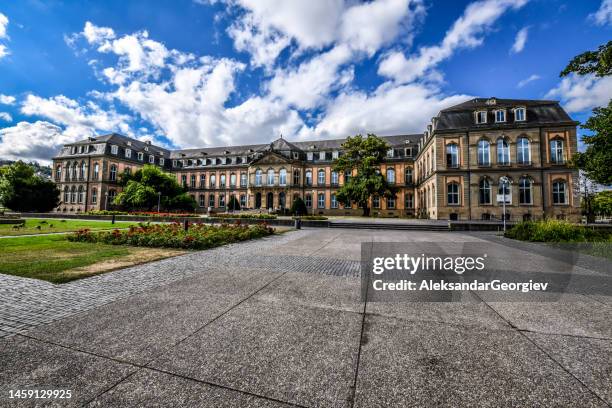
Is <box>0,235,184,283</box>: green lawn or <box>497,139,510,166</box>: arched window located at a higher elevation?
<box>497,139,510,166</box>: arched window

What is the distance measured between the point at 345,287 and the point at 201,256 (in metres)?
5.42

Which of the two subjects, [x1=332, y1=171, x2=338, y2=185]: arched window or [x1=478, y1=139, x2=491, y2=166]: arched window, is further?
[x1=332, y1=171, x2=338, y2=185]: arched window

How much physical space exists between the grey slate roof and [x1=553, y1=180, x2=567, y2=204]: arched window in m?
6.61

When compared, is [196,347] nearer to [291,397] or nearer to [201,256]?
[291,397]

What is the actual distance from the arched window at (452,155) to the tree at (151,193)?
124 ft

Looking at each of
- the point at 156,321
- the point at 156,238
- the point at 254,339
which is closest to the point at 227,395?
the point at 254,339

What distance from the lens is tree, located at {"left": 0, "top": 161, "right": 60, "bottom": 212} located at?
35.9 m

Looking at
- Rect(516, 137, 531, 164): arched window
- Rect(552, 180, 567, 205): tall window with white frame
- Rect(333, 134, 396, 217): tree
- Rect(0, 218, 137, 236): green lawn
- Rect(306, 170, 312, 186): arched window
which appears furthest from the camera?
Rect(306, 170, 312, 186): arched window

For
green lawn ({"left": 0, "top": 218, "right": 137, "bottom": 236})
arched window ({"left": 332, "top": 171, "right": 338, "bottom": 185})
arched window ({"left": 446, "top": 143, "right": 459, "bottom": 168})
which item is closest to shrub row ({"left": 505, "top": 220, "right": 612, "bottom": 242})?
arched window ({"left": 446, "top": 143, "right": 459, "bottom": 168})

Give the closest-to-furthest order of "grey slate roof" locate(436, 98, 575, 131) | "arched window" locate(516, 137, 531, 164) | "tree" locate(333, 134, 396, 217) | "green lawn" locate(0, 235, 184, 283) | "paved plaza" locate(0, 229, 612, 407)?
"paved plaza" locate(0, 229, 612, 407), "green lawn" locate(0, 235, 184, 283), "grey slate roof" locate(436, 98, 575, 131), "arched window" locate(516, 137, 531, 164), "tree" locate(333, 134, 396, 217)

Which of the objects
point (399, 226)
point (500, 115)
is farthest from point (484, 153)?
point (399, 226)

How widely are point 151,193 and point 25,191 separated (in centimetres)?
1951

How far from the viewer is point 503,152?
2909cm

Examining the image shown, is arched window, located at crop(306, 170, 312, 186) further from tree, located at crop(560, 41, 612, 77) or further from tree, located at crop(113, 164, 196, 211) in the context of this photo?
tree, located at crop(560, 41, 612, 77)
